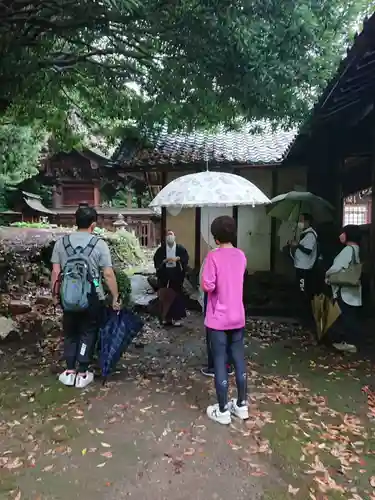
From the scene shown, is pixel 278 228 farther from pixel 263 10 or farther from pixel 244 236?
pixel 263 10

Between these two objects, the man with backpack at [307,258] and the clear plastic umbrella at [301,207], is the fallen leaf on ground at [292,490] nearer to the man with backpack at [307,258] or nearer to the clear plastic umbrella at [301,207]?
the man with backpack at [307,258]

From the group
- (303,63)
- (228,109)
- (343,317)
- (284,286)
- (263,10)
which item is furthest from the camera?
(284,286)

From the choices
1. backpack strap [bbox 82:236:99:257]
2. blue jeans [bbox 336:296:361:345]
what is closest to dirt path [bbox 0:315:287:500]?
backpack strap [bbox 82:236:99:257]

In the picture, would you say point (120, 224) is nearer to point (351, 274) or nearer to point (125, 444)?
point (351, 274)

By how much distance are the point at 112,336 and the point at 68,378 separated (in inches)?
26.5

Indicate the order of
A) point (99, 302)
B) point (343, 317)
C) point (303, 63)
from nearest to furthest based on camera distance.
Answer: point (99, 302) < point (343, 317) < point (303, 63)

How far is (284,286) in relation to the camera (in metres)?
9.91

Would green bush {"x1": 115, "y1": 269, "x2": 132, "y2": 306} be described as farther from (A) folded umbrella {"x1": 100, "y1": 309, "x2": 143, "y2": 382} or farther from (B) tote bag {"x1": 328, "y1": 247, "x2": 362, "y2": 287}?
(B) tote bag {"x1": 328, "y1": 247, "x2": 362, "y2": 287}

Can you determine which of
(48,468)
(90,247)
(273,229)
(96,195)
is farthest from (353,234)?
(96,195)

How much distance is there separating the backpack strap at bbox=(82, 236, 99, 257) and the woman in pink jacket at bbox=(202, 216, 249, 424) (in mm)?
1311

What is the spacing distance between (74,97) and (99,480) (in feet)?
30.7

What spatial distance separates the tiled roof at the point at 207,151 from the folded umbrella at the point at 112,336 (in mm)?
Result: 6129

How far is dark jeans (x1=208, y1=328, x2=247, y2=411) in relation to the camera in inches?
144

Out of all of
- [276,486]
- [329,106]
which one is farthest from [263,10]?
[276,486]
